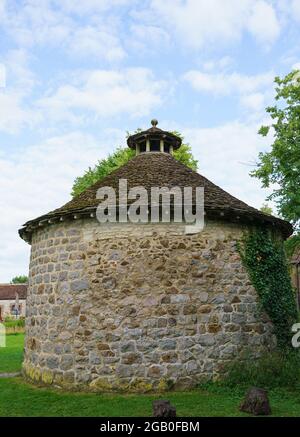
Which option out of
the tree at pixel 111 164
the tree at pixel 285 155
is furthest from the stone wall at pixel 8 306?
the tree at pixel 285 155

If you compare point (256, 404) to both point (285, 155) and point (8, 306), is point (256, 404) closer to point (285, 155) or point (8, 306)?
point (285, 155)

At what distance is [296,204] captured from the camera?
15.0 m

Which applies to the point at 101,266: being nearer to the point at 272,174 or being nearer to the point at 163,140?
the point at 163,140

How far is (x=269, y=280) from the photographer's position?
10.4 m

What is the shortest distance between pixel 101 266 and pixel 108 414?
3.36 meters

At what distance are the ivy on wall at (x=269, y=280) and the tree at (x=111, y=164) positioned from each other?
16623 mm

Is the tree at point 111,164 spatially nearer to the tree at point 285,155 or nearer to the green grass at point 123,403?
the tree at point 285,155

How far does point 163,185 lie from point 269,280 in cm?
359

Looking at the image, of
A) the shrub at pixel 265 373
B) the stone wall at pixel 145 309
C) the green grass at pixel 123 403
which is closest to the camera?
the green grass at pixel 123 403

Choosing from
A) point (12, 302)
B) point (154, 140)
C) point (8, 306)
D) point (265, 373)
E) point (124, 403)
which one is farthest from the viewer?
point (12, 302)

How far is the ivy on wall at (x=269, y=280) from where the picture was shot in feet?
33.5

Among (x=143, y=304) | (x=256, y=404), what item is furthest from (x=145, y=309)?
(x=256, y=404)

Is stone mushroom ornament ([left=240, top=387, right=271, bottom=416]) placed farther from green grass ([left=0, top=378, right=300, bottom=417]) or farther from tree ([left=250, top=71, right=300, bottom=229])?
tree ([left=250, top=71, right=300, bottom=229])
